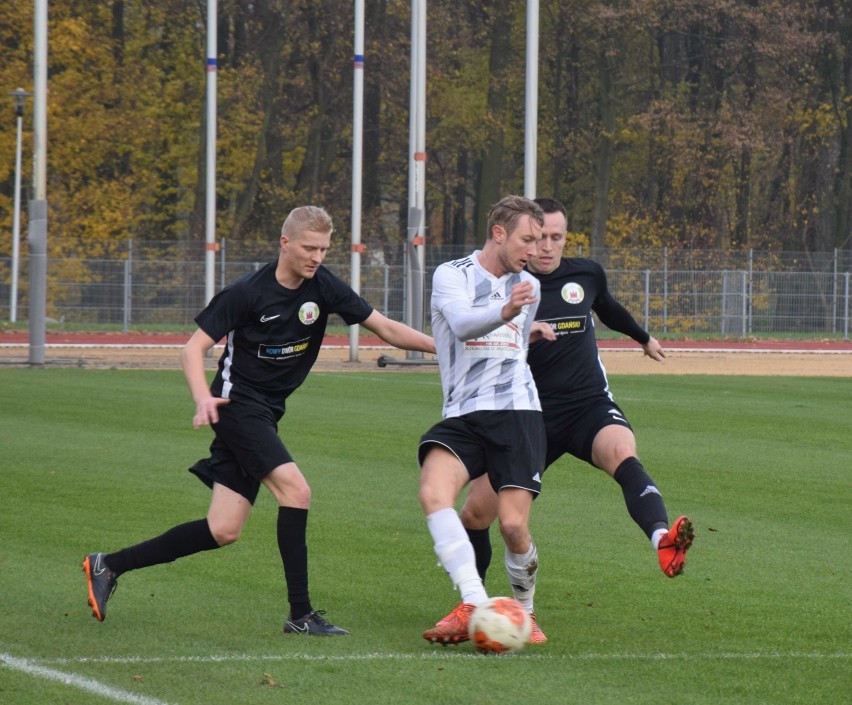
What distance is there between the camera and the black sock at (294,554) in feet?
21.5

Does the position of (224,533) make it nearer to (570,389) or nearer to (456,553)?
(456,553)

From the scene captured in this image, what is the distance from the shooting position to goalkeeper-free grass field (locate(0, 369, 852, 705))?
5.69 meters

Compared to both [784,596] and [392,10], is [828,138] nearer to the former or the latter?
[392,10]

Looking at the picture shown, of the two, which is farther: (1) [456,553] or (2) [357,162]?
(2) [357,162]

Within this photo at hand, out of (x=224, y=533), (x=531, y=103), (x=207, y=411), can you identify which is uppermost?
(x=531, y=103)

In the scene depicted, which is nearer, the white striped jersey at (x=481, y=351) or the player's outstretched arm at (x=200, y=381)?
the player's outstretched arm at (x=200, y=381)

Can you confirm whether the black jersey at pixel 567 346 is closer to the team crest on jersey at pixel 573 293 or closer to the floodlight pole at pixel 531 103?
the team crest on jersey at pixel 573 293

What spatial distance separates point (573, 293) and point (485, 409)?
4.13 feet

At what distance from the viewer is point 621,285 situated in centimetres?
3828

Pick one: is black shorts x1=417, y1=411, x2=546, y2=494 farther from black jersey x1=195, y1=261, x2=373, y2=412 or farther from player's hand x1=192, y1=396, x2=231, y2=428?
player's hand x1=192, y1=396, x2=231, y2=428

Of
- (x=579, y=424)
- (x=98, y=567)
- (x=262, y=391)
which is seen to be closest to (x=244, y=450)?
(x=262, y=391)

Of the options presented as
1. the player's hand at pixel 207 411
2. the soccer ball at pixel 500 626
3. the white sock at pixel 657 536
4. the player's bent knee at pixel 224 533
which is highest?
the player's hand at pixel 207 411

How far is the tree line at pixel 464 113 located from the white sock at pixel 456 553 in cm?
3678

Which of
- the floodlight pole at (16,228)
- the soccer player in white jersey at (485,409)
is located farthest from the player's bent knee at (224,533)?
the floodlight pole at (16,228)
